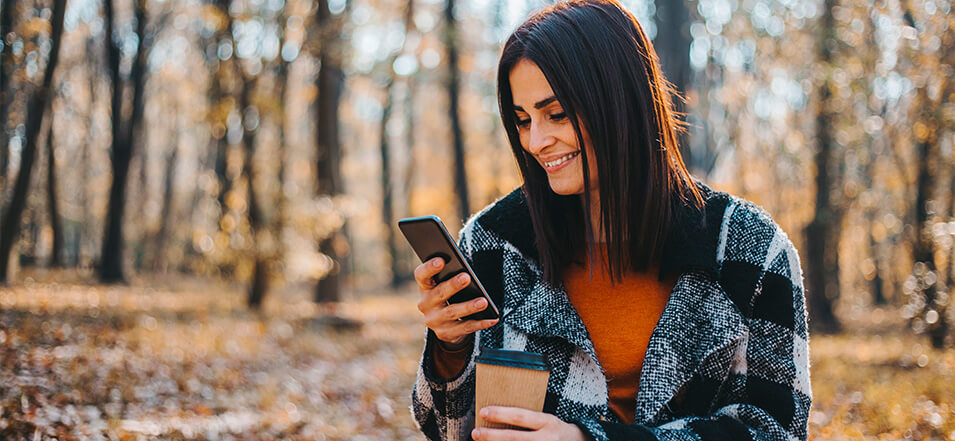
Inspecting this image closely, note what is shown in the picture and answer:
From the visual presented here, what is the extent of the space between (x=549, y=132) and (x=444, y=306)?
0.55 metres

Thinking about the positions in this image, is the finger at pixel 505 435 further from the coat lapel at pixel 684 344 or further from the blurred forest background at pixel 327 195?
the blurred forest background at pixel 327 195

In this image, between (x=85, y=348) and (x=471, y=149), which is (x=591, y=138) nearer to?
(x=85, y=348)

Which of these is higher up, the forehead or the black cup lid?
the forehead

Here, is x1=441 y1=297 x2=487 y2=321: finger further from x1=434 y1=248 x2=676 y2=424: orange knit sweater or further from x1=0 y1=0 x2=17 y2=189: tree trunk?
x1=0 y1=0 x2=17 y2=189: tree trunk

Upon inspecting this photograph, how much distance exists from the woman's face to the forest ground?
3.81 metres

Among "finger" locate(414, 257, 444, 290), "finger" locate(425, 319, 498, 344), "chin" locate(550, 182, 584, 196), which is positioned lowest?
"finger" locate(425, 319, 498, 344)

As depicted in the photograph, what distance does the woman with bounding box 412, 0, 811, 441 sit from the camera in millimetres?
1775

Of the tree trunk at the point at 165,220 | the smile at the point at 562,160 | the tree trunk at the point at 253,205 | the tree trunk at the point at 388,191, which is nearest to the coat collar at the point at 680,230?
the smile at the point at 562,160

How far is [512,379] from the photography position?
153cm

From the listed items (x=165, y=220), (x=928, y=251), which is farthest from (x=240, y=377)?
(x=165, y=220)

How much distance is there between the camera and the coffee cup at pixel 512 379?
1.51 m

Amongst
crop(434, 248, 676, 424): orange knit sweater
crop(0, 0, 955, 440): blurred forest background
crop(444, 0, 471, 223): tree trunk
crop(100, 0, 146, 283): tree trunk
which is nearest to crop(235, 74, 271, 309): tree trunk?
crop(0, 0, 955, 440): blurred forest background

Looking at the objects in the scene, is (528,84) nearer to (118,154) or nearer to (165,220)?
(118,154)

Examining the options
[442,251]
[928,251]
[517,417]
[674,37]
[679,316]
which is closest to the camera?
[517,417]
